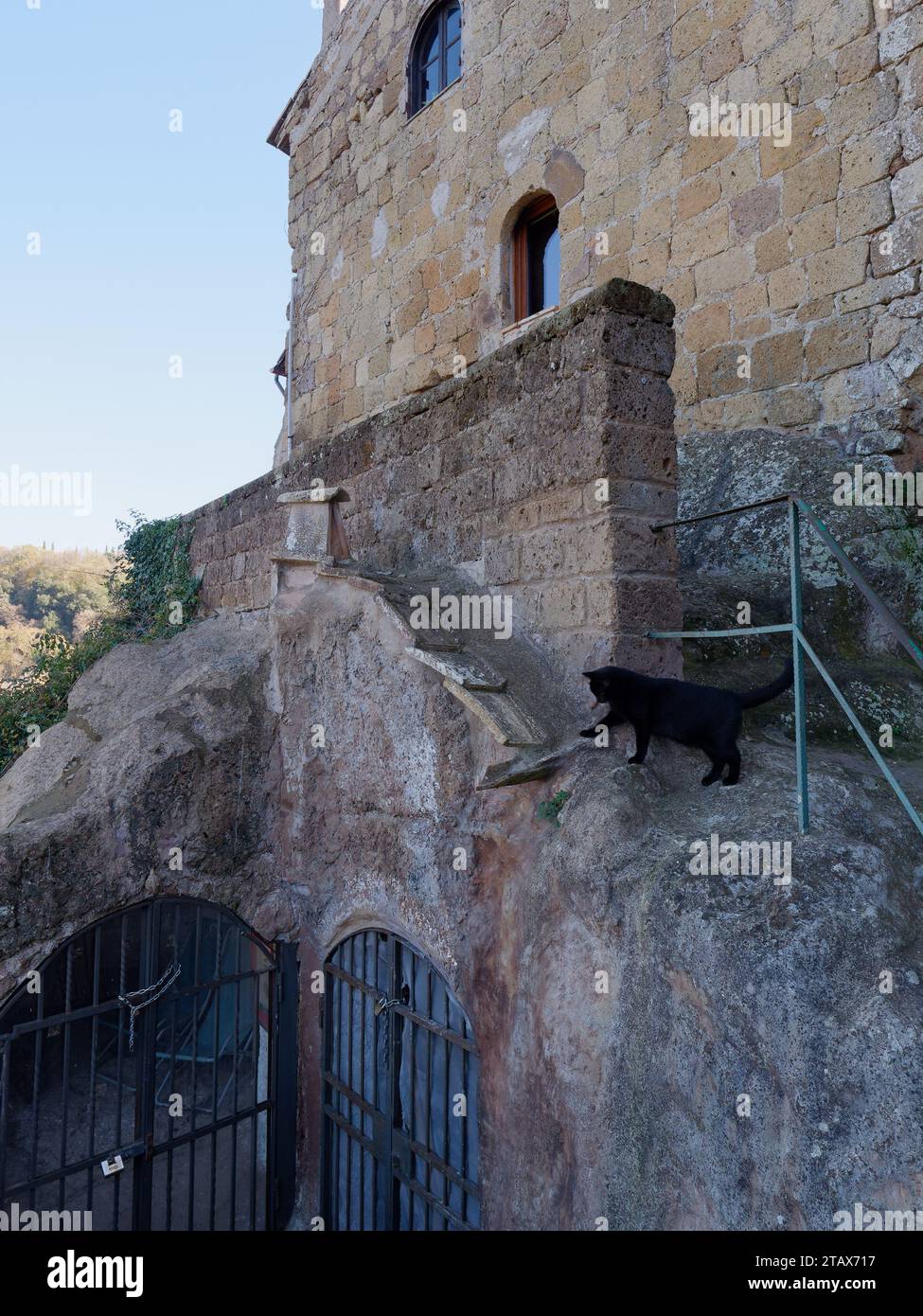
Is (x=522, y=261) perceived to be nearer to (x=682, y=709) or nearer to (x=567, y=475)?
(x=567, y=475)

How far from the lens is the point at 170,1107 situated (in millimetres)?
4586

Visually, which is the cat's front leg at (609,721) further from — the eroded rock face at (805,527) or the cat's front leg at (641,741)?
the eroded rock face at (805,527)

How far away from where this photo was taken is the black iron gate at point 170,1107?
13.9 feet

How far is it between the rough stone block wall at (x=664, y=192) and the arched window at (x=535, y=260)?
0.14 metres

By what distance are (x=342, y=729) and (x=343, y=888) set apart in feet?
2.71

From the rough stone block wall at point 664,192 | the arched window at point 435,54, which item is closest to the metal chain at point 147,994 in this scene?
the rough stone block wall at point 664,192

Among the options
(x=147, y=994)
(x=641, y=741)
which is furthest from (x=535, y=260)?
(x=147, y=994)

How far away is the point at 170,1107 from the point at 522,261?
22.1 feet

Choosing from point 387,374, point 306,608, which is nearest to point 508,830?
point 306,608

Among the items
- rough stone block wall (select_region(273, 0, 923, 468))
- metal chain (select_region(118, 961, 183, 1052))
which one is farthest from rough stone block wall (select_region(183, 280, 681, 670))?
metal chain (select_region(118, 961, 183, 1052))

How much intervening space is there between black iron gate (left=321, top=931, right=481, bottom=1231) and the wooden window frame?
17.5ft
